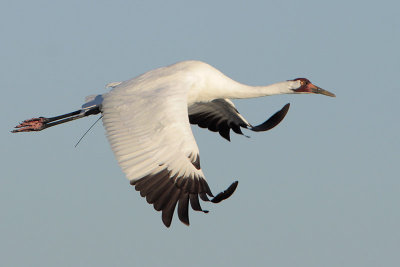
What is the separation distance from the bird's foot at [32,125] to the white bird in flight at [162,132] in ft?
4.88

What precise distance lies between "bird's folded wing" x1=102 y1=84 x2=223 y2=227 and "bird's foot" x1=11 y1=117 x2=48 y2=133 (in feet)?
11.7

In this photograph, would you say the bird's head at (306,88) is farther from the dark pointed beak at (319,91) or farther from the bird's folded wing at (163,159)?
the bird's folded wing at (163,159)

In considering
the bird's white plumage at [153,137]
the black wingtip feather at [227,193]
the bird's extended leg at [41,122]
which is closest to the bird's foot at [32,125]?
the bird's extended leg at [41,122]

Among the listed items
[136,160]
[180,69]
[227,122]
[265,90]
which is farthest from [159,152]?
[227,122]

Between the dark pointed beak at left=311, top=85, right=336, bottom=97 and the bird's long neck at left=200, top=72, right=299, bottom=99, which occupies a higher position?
the bird's long neck at left=200, top=72, right=299, bottom=99

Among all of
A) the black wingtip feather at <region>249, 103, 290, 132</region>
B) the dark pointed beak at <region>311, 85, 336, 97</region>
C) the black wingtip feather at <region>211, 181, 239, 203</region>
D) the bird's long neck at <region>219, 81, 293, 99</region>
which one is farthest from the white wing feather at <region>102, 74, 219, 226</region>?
the dark pointed beak at <region>311, 85, 336, 97</region>

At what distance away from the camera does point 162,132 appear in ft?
45.9

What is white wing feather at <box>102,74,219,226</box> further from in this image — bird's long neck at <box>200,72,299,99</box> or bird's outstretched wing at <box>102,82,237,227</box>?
bird's long neck at <box>200,72,299,99</box>

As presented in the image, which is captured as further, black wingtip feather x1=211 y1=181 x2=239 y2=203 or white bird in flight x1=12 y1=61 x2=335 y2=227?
white bird in flight x1=12 y1=61 x2=335 y2=227

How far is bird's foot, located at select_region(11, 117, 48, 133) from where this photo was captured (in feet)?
57.6

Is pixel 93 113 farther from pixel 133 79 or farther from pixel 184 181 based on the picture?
pixel 184 181

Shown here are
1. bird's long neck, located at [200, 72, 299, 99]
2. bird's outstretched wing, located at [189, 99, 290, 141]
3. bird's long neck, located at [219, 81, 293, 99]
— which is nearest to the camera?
bird's long neck, located at [200, 72, 299, 99]

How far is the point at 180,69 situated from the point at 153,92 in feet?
3.69

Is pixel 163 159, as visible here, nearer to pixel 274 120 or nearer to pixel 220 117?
pixel 274 120
